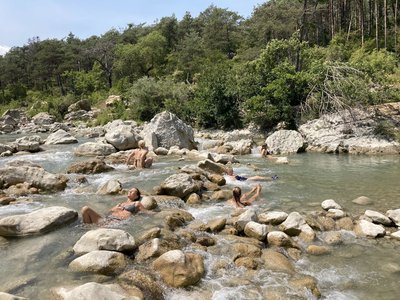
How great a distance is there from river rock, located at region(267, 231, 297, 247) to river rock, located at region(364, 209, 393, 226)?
2416 mm

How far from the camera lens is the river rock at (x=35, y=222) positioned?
310 inches

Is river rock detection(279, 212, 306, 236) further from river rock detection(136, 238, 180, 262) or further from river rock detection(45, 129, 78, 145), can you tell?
river rock detection(45, 129, 78, 145)

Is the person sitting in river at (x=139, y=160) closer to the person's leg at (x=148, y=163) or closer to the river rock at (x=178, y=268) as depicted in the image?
the person's leg at (x=148, y=163)

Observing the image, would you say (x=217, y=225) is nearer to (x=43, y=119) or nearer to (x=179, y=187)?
(x=179, y=187)

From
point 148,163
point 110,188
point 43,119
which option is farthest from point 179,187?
point 43,119

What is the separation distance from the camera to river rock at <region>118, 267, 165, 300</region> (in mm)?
5684

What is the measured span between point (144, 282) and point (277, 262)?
7.96ft

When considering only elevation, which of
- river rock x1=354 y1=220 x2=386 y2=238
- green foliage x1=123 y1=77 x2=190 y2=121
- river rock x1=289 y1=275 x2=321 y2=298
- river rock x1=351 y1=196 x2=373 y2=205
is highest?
green foliage x1=123 y1=77 x2=190 y2=121

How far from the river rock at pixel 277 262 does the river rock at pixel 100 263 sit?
2528 millimetres

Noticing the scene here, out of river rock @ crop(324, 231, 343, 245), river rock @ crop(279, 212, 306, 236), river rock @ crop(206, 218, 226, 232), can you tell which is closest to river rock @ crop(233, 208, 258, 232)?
river rock @ crop(206, 218, 226, 232)

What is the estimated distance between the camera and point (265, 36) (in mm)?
43656

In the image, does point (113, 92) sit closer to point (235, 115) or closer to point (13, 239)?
point (235, 115)

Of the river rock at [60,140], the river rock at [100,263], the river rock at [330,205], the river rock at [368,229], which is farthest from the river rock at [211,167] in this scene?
the river rock at [60,140]

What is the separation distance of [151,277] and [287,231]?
11.2ft
